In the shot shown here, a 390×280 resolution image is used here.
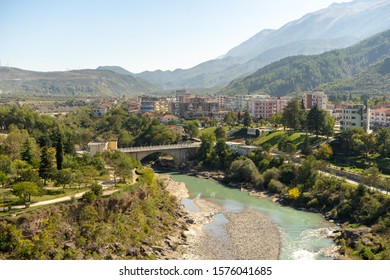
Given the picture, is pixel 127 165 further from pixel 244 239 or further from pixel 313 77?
pixel 313 77

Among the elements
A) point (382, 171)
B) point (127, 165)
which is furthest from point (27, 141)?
point (382, 171)

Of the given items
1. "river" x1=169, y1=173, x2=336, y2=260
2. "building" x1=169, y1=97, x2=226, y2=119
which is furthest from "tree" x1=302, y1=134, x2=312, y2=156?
"building" x1=169, y1=97, x2=226, y2=119

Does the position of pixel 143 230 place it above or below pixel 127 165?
below

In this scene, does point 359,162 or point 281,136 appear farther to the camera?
point 281,136

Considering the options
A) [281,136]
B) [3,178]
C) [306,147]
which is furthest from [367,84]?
[3,178]

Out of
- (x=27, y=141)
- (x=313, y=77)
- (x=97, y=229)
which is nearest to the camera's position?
(x=97, y=229)

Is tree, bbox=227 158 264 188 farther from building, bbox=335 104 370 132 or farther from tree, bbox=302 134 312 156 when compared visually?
building, bbox=335 104 370 132

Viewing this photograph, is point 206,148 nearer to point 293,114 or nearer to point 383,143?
point 293,114
